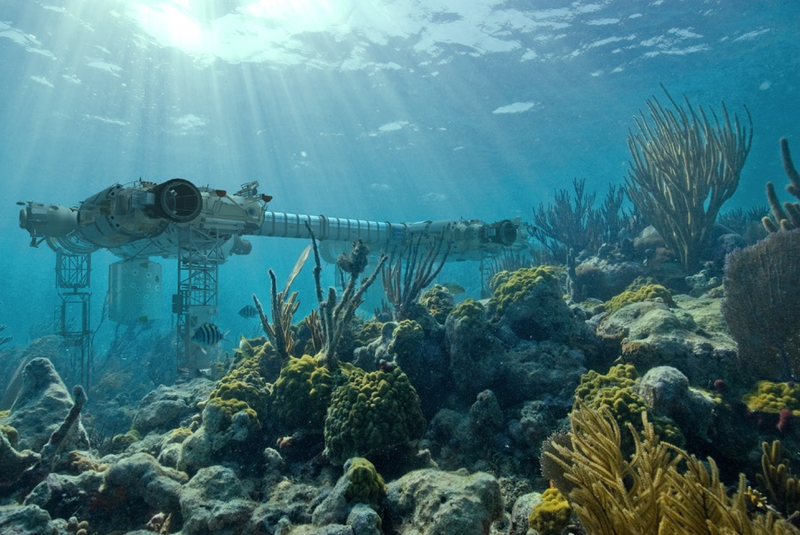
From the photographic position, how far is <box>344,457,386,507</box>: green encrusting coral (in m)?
3.51

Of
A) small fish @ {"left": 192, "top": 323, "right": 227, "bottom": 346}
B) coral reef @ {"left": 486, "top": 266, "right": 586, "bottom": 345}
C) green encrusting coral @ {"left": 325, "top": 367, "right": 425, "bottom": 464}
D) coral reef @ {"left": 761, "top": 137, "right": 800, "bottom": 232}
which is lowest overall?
green encrusting coral @ {"left": 325, "top": 367, "right": 425, "bottom": 464}

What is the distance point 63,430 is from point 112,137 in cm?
3177

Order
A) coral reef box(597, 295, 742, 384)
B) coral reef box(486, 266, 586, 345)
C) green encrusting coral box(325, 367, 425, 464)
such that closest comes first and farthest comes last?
green encrusting coral box(325, 367, 425, 464)
coral reef box(597, 295, 742, 384)
coral reef box(486, 266, 586, 345)

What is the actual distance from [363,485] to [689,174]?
1083cm

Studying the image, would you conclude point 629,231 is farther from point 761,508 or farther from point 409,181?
point 409,181

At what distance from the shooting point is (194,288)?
33.6ft

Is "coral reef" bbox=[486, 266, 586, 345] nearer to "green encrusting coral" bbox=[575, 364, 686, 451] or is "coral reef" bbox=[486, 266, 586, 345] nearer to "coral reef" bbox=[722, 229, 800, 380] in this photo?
"green encrusting coral" bbox=[575, 364, 686, 451]

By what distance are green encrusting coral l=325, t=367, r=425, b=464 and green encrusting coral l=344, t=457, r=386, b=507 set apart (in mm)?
806

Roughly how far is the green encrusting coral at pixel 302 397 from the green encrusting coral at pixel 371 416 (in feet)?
1.20

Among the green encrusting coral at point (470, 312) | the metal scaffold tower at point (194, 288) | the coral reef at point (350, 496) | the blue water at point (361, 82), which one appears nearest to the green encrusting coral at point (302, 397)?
the coral reef at point (350, 496)

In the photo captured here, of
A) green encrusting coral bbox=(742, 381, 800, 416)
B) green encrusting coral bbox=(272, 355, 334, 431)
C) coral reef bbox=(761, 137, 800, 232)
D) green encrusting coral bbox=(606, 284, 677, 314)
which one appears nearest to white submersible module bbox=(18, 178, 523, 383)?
green encrusting coral bbox=(272, 355, 334, 431)

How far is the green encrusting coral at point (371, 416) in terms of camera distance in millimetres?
4504

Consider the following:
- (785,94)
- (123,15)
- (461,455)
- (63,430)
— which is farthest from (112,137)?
(785,94)

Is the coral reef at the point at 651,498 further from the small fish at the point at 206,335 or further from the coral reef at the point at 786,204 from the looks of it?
the small fish at the point at 206,335
